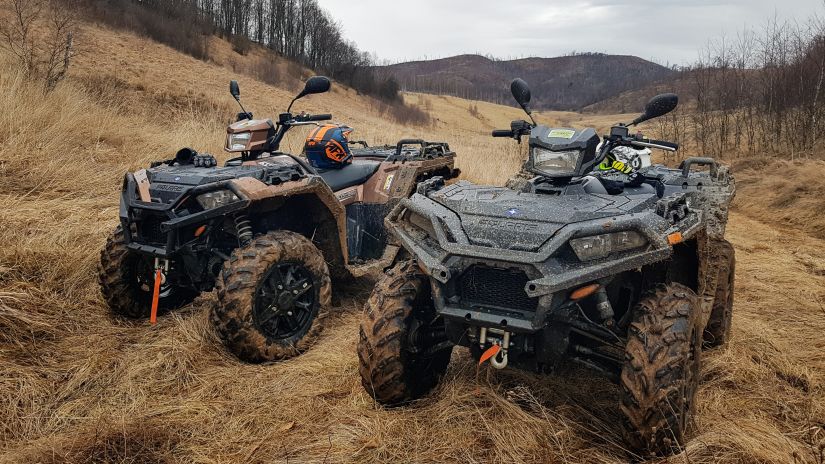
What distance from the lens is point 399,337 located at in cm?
306

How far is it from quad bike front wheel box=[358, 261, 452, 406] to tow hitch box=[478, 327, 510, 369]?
39cm

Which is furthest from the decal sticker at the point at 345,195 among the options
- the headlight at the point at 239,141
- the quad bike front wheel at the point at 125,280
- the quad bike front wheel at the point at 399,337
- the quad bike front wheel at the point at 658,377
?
the quad bike front wheel at the point at 658,377

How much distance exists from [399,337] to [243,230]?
1745mm

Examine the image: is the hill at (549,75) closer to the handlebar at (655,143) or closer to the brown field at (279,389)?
the brown field at (279,389)

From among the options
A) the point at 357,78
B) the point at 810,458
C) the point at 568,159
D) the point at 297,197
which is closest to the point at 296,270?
the point at 297,197

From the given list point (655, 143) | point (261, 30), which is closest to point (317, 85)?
point (655, 143)

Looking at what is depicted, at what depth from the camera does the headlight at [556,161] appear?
3.38 m

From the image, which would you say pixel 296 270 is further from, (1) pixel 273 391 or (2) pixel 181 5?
(2) pixel 181 5

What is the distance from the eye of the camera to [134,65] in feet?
59.2

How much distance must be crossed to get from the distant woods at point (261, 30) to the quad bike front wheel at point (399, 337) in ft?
79.7

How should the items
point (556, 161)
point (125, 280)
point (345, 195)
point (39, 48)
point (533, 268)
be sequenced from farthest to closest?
point (39, 48) < point (345, 195) < point (125, 280) < point (556, 161) < point (533, 268)

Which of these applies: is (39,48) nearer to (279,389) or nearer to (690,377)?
(279,389)

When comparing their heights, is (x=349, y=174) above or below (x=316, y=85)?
below

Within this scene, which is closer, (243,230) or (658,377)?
(658,377)
